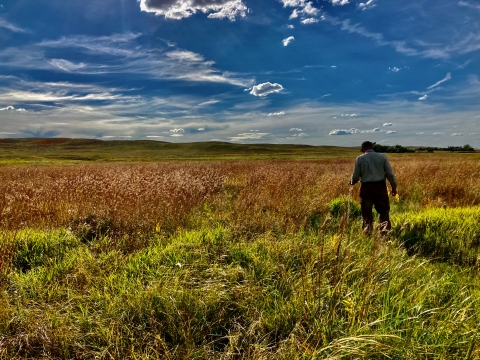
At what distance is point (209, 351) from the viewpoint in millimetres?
2326

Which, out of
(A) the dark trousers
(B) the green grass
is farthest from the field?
(A) the dark trousers

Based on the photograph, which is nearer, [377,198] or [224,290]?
[224,290]

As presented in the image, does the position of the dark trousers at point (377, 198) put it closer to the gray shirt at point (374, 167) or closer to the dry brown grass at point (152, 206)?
the gray shirt at point (374, 167)

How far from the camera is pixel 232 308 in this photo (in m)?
2.87

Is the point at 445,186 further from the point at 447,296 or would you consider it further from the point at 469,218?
the point at 447,296

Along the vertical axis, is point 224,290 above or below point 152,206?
below

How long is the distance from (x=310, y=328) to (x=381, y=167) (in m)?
5.09

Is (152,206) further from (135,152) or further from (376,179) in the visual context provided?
(135,152)

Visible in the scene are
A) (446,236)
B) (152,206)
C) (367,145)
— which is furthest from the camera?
(367,145)

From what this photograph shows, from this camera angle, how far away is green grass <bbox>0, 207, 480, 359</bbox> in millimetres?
2217

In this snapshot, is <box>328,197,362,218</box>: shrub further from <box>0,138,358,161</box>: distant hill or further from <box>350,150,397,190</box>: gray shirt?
<box>0,138,358,161</box>: distant hill

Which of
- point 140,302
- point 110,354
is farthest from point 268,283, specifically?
point 110,354

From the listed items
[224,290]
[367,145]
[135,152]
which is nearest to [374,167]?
[367,145]

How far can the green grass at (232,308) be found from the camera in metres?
2.22
